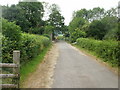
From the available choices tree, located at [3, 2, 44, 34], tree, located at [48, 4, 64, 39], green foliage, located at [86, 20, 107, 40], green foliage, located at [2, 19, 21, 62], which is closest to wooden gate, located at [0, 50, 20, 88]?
green foliage, located at [2, 19, 21, 62]

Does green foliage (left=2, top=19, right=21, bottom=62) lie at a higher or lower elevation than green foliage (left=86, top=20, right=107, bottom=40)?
lower

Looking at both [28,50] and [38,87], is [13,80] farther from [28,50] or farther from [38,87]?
[28,50]

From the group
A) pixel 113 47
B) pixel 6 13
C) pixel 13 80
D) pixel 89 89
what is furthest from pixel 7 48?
pixel 6 13

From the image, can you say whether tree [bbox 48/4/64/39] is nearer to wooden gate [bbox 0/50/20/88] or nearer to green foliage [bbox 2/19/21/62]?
green foliage [bbox 2/19/21/62]

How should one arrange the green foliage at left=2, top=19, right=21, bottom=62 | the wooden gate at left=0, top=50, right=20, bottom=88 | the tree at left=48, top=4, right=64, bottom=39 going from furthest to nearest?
the tree at left=48, top=4, right=64, bottom=39 → the green foliage at left=2, top=19, right=21, bottom=62 → the wooden gate at left=0, top=50, right=20, bottom=88

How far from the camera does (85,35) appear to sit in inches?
1385

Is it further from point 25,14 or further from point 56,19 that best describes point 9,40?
point 56,19

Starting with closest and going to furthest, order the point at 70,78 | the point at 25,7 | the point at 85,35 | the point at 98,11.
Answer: the point at 70,78 → the point at 85,35 → the point at 25,7 → the point at 98,11

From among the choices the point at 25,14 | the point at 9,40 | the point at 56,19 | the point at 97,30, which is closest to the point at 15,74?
the point at 9,40

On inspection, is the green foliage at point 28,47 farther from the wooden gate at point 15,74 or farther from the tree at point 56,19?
the tree at point 56,19

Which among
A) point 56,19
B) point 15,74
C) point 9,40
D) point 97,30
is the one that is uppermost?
point 56,19

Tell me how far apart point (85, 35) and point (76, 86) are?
30.4 metres

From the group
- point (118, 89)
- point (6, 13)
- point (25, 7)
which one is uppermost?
point (25, 7)

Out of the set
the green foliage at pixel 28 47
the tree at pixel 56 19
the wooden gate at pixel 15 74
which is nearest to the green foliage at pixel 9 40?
the green foliage at pixel 28 47
